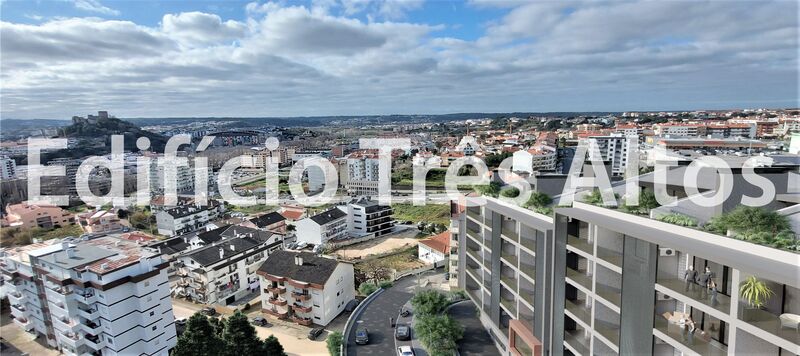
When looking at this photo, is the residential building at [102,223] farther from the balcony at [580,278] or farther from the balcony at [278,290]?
the balcony at [580,278]

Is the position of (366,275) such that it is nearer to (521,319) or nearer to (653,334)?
(521,319)

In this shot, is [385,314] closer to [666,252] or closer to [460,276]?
[460,276]

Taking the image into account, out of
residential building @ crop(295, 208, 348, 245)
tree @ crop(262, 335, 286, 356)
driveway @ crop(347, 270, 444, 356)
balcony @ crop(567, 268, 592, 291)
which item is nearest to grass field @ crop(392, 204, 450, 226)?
residential building @ crop(295, 208, 348, 245)

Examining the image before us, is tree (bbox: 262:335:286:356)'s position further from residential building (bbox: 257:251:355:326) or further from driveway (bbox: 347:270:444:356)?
residential building (bbox: 257:251:355:326)

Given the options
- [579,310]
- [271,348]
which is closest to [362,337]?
[271,348]

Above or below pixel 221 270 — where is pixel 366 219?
above

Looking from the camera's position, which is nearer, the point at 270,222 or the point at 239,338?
the point at 239,338
